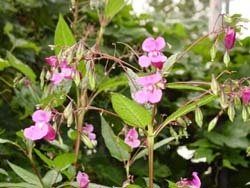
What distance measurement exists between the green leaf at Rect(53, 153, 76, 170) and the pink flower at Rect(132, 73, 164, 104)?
20 cm

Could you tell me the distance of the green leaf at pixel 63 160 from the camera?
39.4 inches

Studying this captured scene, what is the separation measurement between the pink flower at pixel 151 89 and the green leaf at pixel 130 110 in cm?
1

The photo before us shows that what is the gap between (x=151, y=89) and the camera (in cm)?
85

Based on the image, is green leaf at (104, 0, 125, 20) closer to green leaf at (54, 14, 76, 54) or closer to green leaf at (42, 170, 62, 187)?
green leaf at (54, 14, 76, 54)

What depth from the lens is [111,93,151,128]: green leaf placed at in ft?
2.84

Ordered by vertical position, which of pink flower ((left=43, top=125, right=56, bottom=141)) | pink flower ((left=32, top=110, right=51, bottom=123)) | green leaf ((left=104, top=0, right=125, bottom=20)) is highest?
green leaf ((left=104, top=0, right=125, bottom=20))

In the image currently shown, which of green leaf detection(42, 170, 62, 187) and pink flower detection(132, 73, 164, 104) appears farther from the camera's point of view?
green leaf detection(42, 170, 62, 187)

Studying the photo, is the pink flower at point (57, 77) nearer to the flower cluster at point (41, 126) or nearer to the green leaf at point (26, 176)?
the flower cluster at point (41, 126)

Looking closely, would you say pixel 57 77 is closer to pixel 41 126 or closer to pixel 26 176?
pixel 41 126

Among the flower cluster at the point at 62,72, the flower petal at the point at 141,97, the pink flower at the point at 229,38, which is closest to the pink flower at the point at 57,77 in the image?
the flower cluster at the point at 62,72

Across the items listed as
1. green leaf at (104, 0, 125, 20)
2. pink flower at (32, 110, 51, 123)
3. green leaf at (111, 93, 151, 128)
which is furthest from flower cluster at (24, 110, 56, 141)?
green leaf at (104, 0, 125, 20)

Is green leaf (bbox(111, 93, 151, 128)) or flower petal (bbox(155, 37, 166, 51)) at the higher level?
flower petal (bbox(155, 37, 166, 51))

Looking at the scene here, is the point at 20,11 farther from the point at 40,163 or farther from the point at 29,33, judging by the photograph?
the point at 40,163

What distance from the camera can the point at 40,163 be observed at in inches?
60.2
